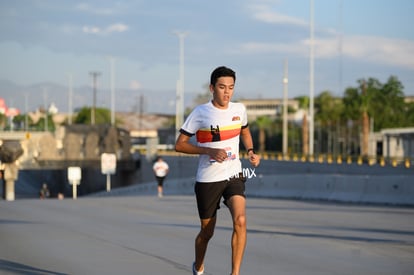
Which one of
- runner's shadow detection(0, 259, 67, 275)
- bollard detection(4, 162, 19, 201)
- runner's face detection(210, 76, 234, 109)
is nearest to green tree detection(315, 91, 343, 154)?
bollard detection(4, 162, 19, 201)

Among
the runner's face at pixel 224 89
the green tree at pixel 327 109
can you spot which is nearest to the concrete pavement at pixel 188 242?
the runner's face at pixel 224 89

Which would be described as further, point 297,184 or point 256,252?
point 297,184

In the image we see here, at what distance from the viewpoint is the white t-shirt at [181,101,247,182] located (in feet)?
28.6

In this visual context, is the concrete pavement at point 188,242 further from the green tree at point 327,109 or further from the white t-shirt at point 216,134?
the green tree at point 327,109

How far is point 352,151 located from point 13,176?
94662mm

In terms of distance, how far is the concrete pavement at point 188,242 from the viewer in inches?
428

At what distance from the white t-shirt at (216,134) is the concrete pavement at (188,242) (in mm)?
1900

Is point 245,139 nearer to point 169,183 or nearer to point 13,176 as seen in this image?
point 13,176

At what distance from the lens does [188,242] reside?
46.7 feet

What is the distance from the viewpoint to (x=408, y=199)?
85.0 ft

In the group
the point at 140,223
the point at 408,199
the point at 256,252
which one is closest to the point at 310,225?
the point at 140,223

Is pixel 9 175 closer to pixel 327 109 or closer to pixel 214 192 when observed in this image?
pixel 214 192

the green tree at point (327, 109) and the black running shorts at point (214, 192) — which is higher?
the green tree at point (327, 109)

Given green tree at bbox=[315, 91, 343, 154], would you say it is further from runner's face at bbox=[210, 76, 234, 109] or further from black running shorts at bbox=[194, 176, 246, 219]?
runner's face at bbox=[210, 76, 234, 109]
